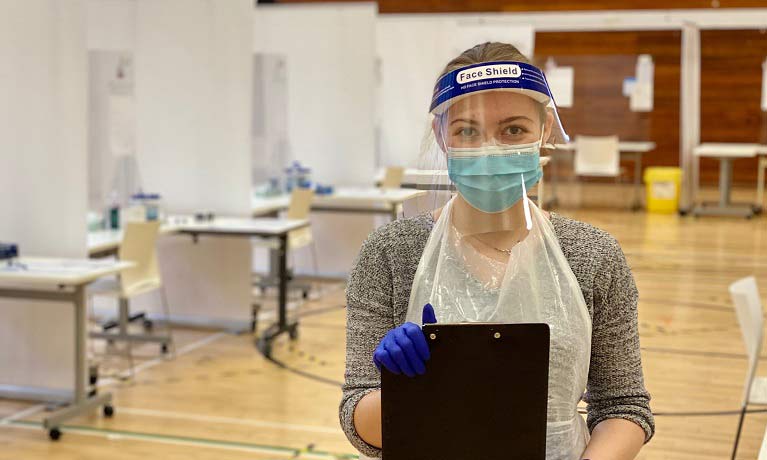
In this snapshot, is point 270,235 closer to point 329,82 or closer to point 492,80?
point 329,82

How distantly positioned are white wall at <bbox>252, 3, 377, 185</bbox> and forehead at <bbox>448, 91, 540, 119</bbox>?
28.6 feet

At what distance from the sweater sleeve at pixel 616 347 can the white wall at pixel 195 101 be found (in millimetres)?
6494

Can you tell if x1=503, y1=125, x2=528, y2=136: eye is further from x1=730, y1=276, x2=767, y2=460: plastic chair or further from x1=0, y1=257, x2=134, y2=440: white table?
x1=0, y1=257, x2=134, y2=440: white table

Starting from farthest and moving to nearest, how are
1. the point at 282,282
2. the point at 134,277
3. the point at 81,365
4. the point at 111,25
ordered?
the point at 111,25 < the point at 282,282 < the point at 134,277 < the point at 81,365

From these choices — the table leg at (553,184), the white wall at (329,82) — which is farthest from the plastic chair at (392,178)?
the table leg at (553,184)

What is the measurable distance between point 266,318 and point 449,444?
21.4 feet

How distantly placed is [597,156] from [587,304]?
1448cm

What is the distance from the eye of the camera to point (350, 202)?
9672 millimetres

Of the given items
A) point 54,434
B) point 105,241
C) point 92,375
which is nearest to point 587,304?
point 54,434

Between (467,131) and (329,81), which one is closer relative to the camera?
(467,131)

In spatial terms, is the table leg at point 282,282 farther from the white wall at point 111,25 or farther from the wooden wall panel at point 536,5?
the wooden wall panel at point 536,5

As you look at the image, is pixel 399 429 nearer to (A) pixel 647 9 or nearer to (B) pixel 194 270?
(B) pixel 194 270

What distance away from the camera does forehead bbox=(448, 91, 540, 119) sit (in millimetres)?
1468

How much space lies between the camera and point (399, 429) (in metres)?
1.34
